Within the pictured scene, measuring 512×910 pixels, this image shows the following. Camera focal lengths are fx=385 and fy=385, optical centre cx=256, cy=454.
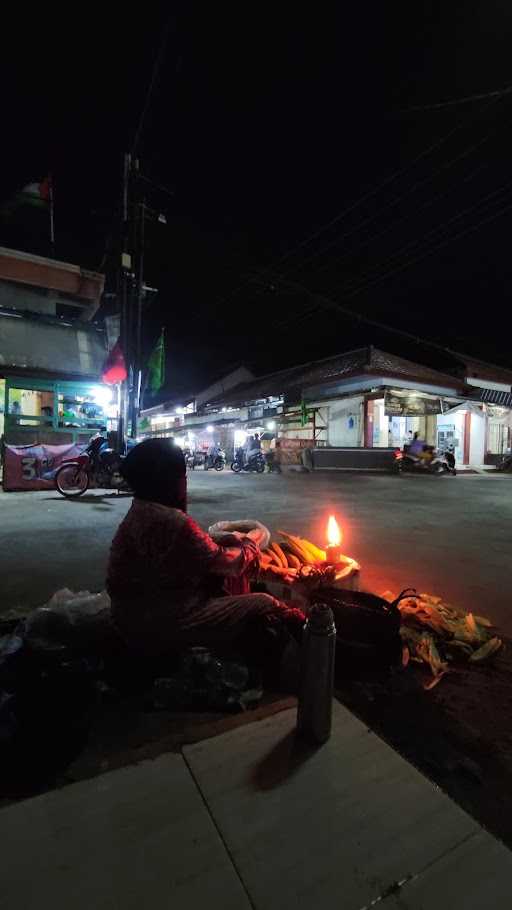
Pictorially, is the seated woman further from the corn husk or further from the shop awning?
the shop awning

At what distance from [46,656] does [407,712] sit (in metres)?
2.01

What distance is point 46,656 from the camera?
217cm

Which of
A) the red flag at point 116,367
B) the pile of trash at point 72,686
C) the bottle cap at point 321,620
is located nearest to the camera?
the pile of trash at point 72,686

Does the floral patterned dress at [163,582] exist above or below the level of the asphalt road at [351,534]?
above

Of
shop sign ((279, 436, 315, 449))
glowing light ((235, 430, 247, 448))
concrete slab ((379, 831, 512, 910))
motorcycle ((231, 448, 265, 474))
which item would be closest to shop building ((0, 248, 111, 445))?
motorcycle ((231, 448, 265, 474))

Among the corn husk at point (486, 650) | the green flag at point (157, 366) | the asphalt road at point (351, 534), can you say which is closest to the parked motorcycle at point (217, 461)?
the green flag at point (157, 366)

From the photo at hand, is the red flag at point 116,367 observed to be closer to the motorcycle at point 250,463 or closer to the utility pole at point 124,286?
the utility pole at point 124,286

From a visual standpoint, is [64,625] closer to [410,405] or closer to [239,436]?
[410,405]

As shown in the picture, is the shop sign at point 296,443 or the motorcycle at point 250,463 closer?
the motorcycle at point 250,463

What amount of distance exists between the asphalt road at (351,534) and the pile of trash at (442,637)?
1.35 ft

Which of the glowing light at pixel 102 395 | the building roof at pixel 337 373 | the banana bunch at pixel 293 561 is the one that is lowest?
the banana bunch at pixel 293 561

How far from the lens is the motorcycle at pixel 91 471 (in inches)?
370

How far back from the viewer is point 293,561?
359 cm

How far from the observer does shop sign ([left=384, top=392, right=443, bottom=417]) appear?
64.5ft
